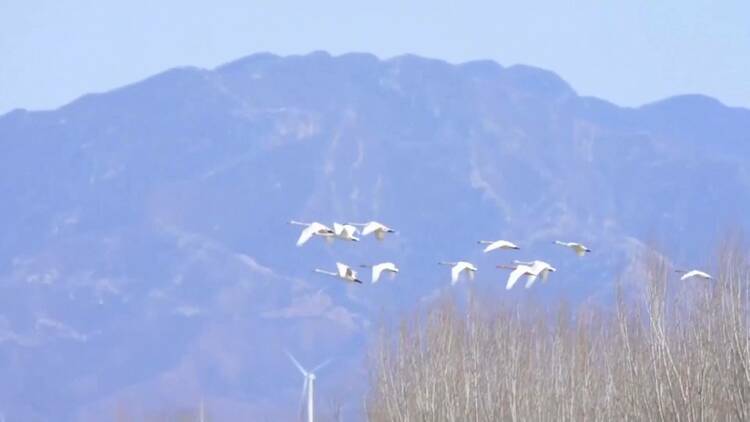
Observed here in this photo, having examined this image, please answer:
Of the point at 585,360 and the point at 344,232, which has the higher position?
the point at 344,232

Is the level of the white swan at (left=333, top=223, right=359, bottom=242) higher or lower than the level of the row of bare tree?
higher

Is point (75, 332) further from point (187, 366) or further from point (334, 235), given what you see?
point (334, 235)

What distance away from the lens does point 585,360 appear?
39.3 metres

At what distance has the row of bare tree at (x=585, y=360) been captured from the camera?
30875mm

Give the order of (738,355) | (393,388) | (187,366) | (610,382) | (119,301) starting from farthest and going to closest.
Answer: (119,301) → (187,366) → (393,388) → (610,382) → (738,355)

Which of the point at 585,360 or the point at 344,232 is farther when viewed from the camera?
the point at 585,360

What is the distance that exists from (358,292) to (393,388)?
472 feet

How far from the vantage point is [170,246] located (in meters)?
195

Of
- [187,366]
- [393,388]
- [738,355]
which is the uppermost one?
[738,355]

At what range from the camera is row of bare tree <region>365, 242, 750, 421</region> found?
30.9 meters

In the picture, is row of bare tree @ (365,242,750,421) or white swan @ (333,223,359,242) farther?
row of bare tree @ (365,242,750,421)

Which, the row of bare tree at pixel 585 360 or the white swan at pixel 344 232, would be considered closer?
the white swan at pixel 344 232

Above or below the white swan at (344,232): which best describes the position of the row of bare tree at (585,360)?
below

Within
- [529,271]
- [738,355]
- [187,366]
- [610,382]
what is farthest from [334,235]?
[187,366]
